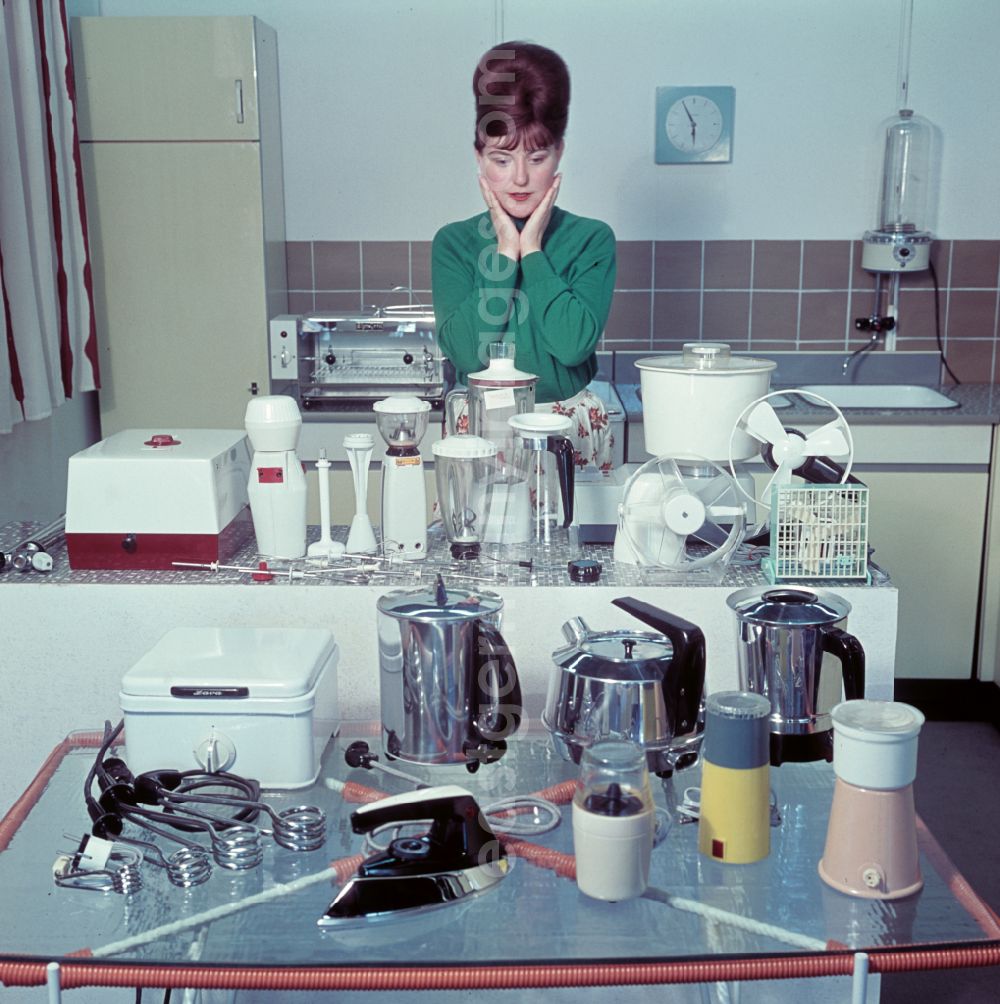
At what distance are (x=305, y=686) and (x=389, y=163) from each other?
2.90 meters

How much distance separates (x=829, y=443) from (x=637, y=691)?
67 cm

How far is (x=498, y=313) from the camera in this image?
101 inches

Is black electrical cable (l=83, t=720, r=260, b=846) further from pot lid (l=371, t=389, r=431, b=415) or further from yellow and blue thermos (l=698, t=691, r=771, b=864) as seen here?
pot lid (l=371, t=389, r=431, b=415)

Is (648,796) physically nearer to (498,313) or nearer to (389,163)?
(498,313)

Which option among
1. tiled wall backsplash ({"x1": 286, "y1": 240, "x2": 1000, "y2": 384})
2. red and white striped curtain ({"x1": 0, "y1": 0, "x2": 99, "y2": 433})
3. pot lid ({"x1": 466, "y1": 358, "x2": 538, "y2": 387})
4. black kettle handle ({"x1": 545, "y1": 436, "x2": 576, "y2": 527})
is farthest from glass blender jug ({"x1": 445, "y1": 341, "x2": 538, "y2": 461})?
tiled wall backsplash ({"x1": 286, "y1": 240, "x2": 1000, "y2": 384})

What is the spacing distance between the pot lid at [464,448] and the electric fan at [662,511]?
243mm

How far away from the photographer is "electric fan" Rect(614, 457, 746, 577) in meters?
1.94

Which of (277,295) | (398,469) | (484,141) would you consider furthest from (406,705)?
(277,295)

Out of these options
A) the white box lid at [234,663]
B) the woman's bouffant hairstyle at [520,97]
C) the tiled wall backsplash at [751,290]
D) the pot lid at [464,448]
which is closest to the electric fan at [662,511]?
the pot lid at [464,448]

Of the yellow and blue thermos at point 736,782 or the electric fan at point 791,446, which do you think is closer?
the yellow and blue thermos at point 736,782

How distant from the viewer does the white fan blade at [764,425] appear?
1941mm

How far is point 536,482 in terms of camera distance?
2.11 metres

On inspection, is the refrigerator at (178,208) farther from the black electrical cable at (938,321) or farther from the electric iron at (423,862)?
the electric iron at (423,862)

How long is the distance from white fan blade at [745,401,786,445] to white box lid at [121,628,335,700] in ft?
2.55
